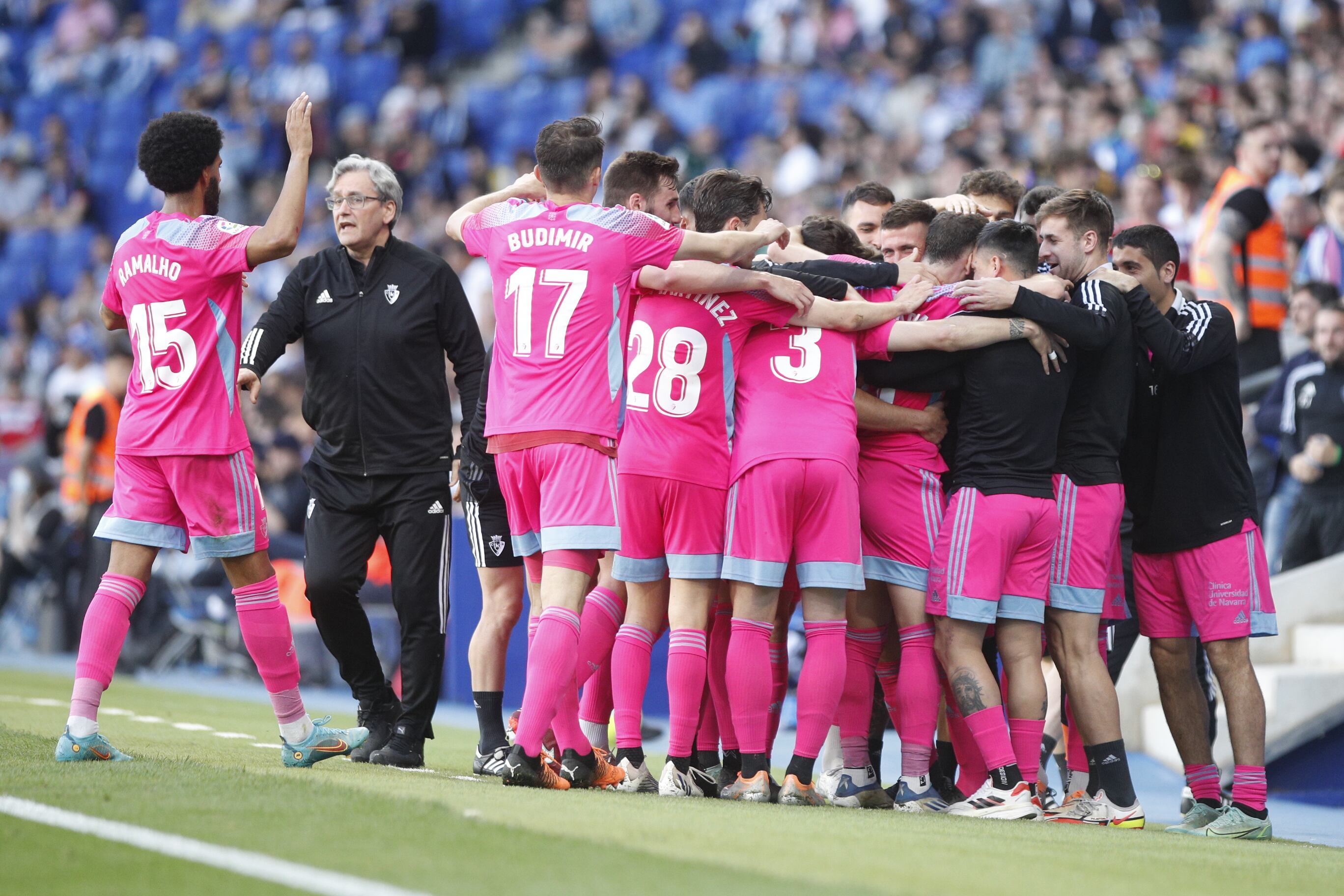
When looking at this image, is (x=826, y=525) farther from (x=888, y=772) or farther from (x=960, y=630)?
(x=888, y=772)

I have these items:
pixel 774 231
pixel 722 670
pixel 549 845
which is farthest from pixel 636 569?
pixel 549 845

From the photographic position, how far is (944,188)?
1357 centimetres

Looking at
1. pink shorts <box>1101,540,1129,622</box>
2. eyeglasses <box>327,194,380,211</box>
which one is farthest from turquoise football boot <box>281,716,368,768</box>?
pink shorts <box>1101,540,1129,622</box>

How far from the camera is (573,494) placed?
Result: 17.0 feet

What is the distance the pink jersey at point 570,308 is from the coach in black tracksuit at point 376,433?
0.92 m

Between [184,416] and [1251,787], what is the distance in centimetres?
417

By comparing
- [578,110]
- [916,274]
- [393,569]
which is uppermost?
[578,110]

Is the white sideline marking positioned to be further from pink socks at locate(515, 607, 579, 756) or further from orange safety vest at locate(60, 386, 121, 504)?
orange safety vest at locate(60, 386, 121, 504)

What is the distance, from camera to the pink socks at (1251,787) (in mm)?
5633

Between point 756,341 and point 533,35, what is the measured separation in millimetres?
17215

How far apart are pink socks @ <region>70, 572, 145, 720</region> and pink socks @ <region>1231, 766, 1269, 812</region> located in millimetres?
4135

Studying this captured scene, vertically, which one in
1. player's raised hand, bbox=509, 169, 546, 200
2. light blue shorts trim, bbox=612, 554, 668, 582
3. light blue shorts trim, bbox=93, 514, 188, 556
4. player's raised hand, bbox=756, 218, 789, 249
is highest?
player's raised hand, bbox=509, 169, 546, 200

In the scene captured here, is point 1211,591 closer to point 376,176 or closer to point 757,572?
point 757,572

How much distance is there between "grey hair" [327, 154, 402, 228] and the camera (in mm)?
6191
